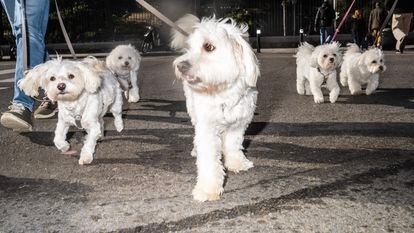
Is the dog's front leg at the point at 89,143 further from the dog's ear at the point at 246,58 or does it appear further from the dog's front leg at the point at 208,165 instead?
the dog's ear at the point at 246,58

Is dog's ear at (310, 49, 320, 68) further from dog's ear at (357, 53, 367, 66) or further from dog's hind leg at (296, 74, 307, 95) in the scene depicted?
dog's ear at (357, 53, 367, 66)

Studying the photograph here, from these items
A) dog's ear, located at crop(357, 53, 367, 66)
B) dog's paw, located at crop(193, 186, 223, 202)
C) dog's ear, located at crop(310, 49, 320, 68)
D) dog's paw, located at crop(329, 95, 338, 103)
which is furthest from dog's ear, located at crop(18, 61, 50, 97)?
dog's ear, located at crop(357, 53, 367, 66)

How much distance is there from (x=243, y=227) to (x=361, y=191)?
3.51 feet

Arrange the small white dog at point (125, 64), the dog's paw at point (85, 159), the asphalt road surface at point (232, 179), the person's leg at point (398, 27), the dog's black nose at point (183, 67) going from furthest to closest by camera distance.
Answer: the person's leg at point (398, 27), the small white dog at point (125, 64), the dog's paw at point (85, 159), the dog's black nose at point (183, 67), the asphalt road surface at point (232, 179)

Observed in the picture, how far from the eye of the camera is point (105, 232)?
2.98 m

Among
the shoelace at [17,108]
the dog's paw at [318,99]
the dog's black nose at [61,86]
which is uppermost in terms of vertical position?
the dog's black nose at [61,86]

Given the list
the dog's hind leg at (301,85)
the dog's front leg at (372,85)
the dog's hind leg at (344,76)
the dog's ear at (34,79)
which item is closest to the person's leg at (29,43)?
the dog's ear at (34,79)

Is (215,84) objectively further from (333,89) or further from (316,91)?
(333,89)

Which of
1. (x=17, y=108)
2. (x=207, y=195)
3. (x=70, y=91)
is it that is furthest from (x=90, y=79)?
(x=207, y=195)

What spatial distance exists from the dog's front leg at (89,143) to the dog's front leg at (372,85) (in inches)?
229

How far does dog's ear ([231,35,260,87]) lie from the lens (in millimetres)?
A: 3723

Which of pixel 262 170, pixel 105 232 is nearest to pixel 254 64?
pixel 262 170

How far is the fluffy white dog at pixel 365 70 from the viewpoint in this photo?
909 centimetres

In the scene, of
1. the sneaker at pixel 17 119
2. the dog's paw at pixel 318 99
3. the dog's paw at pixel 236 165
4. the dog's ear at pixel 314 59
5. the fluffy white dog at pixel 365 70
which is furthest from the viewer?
the fluffy white dog at pixel 365 70
